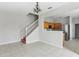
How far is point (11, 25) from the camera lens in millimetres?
6102

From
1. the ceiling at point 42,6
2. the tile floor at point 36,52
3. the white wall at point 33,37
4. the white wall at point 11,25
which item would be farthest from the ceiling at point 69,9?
the white wall at point 11,25

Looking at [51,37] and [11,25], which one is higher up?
[11,25]

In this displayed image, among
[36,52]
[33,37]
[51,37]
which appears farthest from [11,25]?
[36,52]

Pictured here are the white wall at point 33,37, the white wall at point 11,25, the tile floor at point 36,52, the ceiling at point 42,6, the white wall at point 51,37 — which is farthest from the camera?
the white wall at point 33,37

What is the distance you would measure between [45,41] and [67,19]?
3348 mm

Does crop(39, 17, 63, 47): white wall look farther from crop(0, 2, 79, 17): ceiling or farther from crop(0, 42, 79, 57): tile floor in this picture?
crop(0, 2, 79, 17): ceiling

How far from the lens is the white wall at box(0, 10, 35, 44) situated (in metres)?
5.62

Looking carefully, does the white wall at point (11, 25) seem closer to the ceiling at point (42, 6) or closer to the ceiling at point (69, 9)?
the ceiling at point (42, 6)

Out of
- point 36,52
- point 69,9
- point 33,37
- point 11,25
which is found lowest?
point 36,52

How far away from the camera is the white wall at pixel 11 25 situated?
562 centimetres

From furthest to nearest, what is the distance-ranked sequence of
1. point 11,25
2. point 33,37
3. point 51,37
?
point 33,37 → point 11,25 → point 51,37

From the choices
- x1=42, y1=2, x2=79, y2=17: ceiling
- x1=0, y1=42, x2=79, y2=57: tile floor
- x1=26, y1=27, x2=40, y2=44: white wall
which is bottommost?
x1=0, y1=42, x2=79, y2=57: tile floor

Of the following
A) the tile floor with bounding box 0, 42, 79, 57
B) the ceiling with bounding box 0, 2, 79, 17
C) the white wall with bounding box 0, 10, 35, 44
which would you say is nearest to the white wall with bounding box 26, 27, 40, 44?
the white wall with bounding box 0, 10, 35, 44

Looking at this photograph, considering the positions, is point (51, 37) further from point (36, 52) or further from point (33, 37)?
point (36, 52)
